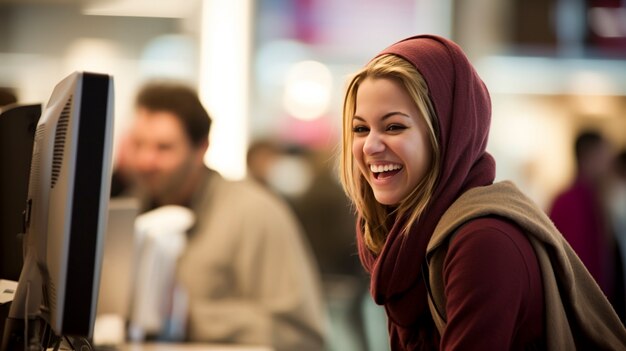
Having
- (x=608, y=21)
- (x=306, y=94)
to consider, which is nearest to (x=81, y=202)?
(x=306, y=94)

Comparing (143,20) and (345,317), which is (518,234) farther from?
(143,20)

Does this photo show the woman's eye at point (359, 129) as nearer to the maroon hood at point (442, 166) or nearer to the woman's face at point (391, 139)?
the woman's face at point (391, 139)

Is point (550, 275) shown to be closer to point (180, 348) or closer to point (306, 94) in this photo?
point (180, 348)

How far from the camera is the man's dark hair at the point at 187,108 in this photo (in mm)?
3922

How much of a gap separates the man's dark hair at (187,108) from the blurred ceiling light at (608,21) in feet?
10.1

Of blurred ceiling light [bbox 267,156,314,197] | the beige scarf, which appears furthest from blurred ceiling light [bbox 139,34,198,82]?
the beige scarf

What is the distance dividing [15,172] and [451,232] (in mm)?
863

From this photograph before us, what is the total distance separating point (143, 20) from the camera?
5586 mm

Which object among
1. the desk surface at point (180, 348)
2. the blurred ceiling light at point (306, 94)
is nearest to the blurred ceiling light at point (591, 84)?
the blurred ceiling light at point (306, 94)

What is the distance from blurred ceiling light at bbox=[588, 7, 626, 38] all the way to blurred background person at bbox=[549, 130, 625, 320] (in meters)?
1.11

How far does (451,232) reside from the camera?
1.44m

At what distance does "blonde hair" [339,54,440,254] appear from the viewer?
1550 millimetres

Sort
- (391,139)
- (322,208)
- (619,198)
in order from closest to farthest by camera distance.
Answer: (391,139)
(619,198)
(322,208)

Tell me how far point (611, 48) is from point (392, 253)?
4752mm
